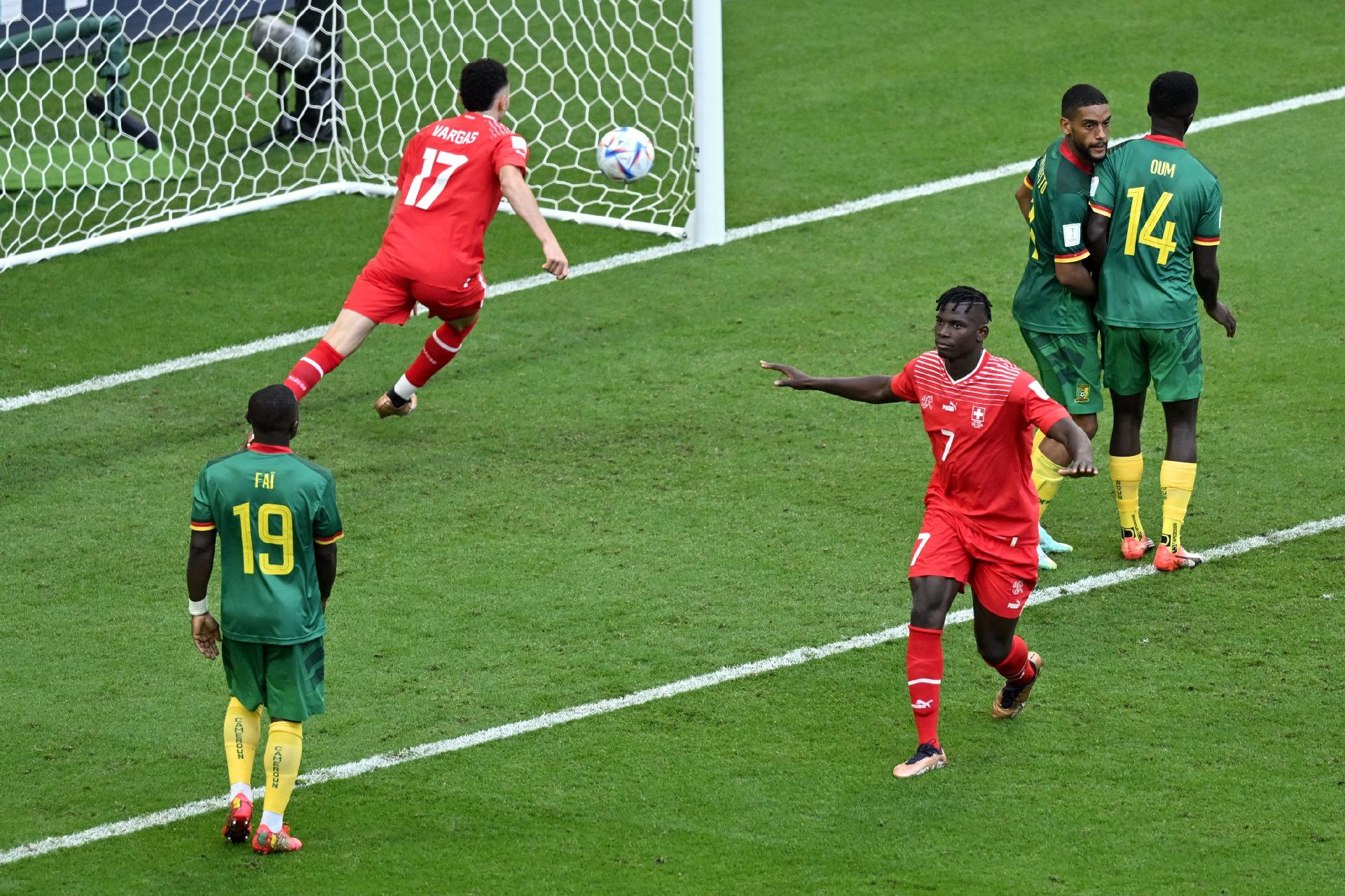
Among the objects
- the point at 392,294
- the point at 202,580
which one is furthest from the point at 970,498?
the point at 392,294

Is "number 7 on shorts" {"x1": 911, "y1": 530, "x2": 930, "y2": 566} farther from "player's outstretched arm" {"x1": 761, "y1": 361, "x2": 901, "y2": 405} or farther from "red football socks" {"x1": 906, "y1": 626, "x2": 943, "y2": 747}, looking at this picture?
"player's outstretched arm" {"x1": 761, "y1": 361, "x2": 901, "y2": 405}

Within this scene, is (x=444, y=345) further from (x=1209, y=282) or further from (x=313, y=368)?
(x=1209, y=282)

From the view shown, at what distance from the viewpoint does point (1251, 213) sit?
41.2ft

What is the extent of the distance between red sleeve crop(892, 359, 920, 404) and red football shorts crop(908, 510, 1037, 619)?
0.45 metres

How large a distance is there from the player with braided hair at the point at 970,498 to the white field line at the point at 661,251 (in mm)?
4460

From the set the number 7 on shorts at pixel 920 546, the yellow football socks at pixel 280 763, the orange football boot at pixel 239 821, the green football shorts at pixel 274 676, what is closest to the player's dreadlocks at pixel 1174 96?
the number 7 on shorts at pixel 920 546

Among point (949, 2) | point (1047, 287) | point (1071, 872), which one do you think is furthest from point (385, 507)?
point (949, 2)

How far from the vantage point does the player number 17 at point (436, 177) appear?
9.36 metres

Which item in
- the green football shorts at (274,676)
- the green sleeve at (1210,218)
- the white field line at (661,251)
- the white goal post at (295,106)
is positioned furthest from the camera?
the white goal post at (295,106)

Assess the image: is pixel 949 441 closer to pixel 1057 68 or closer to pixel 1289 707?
pixel 1289 707

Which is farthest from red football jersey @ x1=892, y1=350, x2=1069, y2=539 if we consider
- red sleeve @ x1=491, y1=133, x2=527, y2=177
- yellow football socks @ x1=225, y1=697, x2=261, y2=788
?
red sleeve @ x1=491, y1=133, x2=527, y2=177

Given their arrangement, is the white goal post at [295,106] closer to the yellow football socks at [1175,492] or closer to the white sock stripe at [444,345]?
the white sock stripe at [444,345]

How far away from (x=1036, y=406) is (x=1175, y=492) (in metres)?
2.11

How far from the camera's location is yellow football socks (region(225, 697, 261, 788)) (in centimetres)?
612
